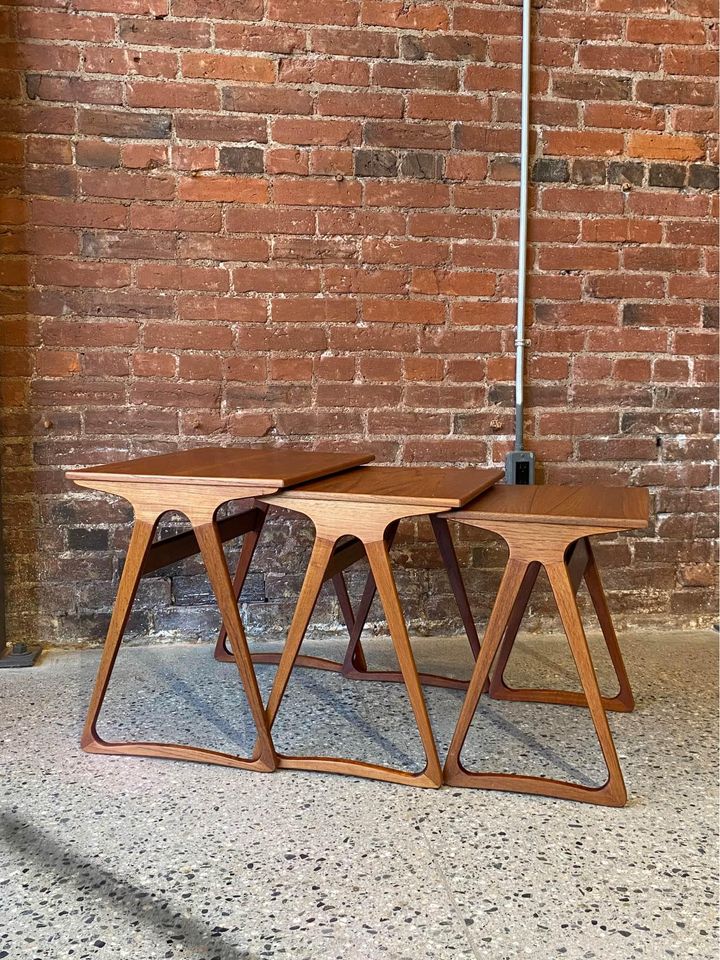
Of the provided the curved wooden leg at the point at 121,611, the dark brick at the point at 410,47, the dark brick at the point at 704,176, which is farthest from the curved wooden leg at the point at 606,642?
the dark brick at the point at 410,47

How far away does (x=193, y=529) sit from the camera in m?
1.80

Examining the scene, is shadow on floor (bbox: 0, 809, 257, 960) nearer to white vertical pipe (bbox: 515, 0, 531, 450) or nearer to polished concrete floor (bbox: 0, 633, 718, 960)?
polished concrete floor (bbox: 0, 633, 718, 960)

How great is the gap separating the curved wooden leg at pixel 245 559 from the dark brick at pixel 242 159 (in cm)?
103

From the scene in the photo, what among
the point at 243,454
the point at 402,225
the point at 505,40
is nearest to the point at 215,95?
the point at 402,225

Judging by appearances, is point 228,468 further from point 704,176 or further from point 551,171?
point 704,176

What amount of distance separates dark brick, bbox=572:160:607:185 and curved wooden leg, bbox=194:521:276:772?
172cm

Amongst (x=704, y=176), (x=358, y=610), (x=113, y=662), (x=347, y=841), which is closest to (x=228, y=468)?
(x=113, y=662)

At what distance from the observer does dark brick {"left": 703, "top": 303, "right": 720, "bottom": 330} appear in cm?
279

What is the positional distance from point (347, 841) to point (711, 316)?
2108mm

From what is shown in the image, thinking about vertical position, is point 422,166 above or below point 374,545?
above

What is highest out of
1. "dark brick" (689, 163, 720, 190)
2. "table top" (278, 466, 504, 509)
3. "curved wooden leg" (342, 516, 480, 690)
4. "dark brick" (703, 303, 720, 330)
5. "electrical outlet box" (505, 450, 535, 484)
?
"dark brick" (689, 163, 720, 190)

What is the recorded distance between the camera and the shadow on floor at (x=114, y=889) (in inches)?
49.5

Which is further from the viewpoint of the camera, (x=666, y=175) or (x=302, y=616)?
(x=666, y=175)

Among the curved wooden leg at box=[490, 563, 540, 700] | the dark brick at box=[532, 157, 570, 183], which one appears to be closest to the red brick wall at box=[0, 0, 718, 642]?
the dark brick at box=[532, 157, 570, 183]
